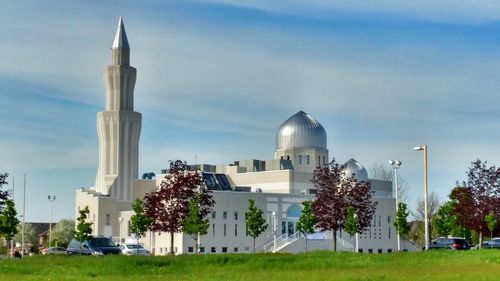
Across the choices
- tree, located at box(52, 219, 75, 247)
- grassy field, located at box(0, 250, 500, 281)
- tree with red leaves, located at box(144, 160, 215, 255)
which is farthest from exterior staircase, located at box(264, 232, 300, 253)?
grassy field, located at box(0, 250, 500, 281)

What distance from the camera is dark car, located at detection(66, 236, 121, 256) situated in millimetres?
60938

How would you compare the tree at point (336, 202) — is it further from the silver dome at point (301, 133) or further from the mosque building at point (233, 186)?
the silver dome at point (301, 133)

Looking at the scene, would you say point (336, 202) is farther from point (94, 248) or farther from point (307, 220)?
point (94, 248)

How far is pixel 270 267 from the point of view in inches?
1711

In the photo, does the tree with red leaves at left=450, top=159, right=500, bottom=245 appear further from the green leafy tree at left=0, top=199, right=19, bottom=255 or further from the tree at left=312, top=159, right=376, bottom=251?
the green leafy tree at left=0, top=199, right=19, bottom=255

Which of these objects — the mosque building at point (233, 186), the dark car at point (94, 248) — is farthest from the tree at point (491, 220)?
the mosque building at point (233, 186)

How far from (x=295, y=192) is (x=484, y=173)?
50.2 meters

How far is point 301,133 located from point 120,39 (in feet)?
100

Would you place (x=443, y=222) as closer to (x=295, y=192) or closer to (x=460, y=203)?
(x=460, y=203)

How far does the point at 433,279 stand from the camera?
33781 millimetres

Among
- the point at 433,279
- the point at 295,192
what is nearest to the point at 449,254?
the point at 433,279

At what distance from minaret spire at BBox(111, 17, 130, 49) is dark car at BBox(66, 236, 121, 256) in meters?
67.2

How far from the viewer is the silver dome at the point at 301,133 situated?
13350 centimetres

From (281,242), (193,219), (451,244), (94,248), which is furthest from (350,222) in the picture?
(281,242)
